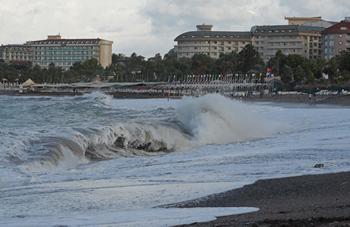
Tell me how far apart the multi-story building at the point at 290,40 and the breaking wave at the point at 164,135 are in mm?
152529

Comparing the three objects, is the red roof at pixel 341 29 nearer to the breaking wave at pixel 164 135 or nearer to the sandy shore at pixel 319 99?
the sandy shore at pixel 319 99

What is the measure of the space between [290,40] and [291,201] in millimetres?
179325

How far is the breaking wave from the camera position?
20734mm

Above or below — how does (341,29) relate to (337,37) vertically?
above

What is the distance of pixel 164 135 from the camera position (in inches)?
1075

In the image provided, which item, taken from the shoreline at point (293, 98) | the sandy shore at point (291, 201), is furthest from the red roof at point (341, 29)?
the sandy shore at point (291, 201)

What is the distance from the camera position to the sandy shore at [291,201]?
27.3 ft

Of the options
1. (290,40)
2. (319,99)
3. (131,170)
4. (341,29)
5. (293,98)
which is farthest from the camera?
(290,40)

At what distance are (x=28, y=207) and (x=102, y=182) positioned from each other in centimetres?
313

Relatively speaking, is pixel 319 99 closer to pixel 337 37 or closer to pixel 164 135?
pixel 164 135

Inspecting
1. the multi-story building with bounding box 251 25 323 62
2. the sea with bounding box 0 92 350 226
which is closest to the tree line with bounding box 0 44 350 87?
the multi-story building with bounding box 251 25 323 62

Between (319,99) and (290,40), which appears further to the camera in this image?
(290,40)

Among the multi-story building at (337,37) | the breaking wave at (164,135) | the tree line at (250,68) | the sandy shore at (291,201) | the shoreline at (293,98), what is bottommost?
the shoreline at (293,98)

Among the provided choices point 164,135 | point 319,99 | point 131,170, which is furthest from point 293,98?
point 131,170
